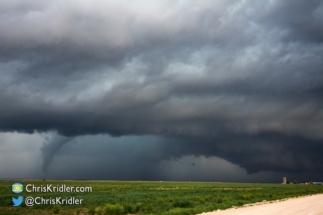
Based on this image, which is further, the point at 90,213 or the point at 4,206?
the point at 4,206

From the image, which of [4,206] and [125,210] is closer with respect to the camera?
[125,210]

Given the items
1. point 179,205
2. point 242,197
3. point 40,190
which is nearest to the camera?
point 179,205

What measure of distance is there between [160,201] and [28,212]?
15353 millimetres

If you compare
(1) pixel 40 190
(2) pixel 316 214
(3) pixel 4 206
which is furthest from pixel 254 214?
(1) pixel 40 190

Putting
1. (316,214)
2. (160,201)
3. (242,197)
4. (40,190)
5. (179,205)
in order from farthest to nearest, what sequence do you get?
(40,190)
(242,197)
(160,201)
(179,205)
(316,214)

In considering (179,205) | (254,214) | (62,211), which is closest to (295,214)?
(254,214)

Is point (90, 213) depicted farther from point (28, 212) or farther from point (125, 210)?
point (28, 212)

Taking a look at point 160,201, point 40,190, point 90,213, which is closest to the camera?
point 90,213

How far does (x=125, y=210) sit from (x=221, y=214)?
918cm

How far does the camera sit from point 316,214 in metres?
28.0

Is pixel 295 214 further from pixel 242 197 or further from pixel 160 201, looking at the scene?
pixel 242 197

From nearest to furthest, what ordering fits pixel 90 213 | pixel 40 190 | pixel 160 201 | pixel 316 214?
1. pixel 316 214
2. pixel 90 213
3. pixel 160 201
4. pixel 40 190

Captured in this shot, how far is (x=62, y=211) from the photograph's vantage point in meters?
33.5

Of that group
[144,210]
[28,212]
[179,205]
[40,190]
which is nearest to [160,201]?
[179,205]
